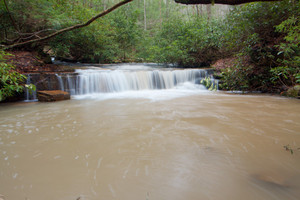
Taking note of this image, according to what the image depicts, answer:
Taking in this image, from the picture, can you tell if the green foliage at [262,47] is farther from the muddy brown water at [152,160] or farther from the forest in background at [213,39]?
the muddy brown water at [152,160]

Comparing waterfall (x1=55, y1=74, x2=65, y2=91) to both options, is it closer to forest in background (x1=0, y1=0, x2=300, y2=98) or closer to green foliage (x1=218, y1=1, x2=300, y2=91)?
forest in background (x1=0, y1=0, x2=300, y2=98)

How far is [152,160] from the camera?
2.01 meters

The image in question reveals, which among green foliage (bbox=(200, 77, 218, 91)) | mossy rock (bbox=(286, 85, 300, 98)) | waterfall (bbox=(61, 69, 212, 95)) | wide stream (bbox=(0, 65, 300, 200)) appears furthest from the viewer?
green foliage (bbox=(200, 77, 218, 91))

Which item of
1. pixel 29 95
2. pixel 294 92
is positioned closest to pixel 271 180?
pixel 294 92

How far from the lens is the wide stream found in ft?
4.86

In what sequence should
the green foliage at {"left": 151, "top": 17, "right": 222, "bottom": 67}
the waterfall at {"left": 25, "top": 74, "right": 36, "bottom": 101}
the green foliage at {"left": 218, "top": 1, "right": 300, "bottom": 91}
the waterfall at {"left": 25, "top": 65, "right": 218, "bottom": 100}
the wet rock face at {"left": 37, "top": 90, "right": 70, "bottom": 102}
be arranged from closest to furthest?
1. the green foliage at {"left": 218, "top": 1, "right": 300, "bottom": 91}
2. the wet rock face at {"left": 37, "top": 90, "right": 70, "bottom": 102}
3. the waterfall at {"left": 25, "top": 74, "right": 36, "bottom": 101}
4. the waterfall at {"left": 25, "top": 65, "right": 218, "bottom": 100}
5. the green foliage at {"left": 151, "top": 17, "right": 222, "bottom": 67}

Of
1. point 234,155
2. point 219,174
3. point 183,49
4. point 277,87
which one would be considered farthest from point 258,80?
point 219,174

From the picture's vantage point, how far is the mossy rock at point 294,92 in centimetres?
586

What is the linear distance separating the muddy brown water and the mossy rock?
3088mm

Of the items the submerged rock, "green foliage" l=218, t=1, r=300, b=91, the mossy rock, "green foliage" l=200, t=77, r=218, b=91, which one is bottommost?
the submerged rock

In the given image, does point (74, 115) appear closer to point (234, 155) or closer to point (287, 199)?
point (234, 155)

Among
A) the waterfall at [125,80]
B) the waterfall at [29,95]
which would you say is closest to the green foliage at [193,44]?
the waterfall at [125,80]

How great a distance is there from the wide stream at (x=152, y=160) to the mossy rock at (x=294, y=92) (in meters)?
3.15

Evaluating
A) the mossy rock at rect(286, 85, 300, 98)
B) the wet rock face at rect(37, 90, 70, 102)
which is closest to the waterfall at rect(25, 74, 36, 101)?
the wet rock face at rect(37, 90, 70, 102)
